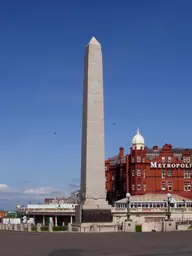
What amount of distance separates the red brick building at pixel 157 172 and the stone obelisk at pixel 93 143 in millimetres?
54920

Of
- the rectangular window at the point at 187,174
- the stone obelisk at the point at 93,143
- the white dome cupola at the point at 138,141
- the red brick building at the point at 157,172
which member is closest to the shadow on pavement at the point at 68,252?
the stone obelisk at the point at 93,143

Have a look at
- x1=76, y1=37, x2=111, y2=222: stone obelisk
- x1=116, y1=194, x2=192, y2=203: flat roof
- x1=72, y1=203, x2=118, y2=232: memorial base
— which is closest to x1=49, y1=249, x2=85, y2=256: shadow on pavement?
x1=72, y1=203, x2=118, y2=232: memorial base

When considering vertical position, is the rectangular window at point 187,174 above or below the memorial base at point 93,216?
above

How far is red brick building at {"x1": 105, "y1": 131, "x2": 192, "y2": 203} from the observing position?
9956 cm

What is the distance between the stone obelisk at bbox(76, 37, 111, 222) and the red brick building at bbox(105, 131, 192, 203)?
54.9 m

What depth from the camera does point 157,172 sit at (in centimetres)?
10062

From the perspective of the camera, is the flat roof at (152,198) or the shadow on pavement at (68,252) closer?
the shadow on pavement at (68,252)

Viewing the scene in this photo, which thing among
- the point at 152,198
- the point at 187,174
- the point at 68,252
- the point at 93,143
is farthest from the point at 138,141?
the point at 68,252

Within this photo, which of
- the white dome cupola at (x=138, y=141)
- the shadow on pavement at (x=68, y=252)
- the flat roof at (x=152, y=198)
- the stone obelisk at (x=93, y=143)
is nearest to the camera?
the shadow on pavement at (x=68, y=252)

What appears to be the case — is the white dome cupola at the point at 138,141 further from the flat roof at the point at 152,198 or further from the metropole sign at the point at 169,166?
the flat roof at the point at 152,198

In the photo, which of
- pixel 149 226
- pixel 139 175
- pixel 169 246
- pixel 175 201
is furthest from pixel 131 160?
pixel 169 246

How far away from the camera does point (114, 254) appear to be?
19.6 meters

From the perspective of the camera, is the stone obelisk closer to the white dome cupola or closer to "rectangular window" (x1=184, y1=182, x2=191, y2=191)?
"rectangular window" (x1=184, y1=182, x2=191, y2=191)

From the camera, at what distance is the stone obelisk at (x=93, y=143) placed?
4425 centimetres
